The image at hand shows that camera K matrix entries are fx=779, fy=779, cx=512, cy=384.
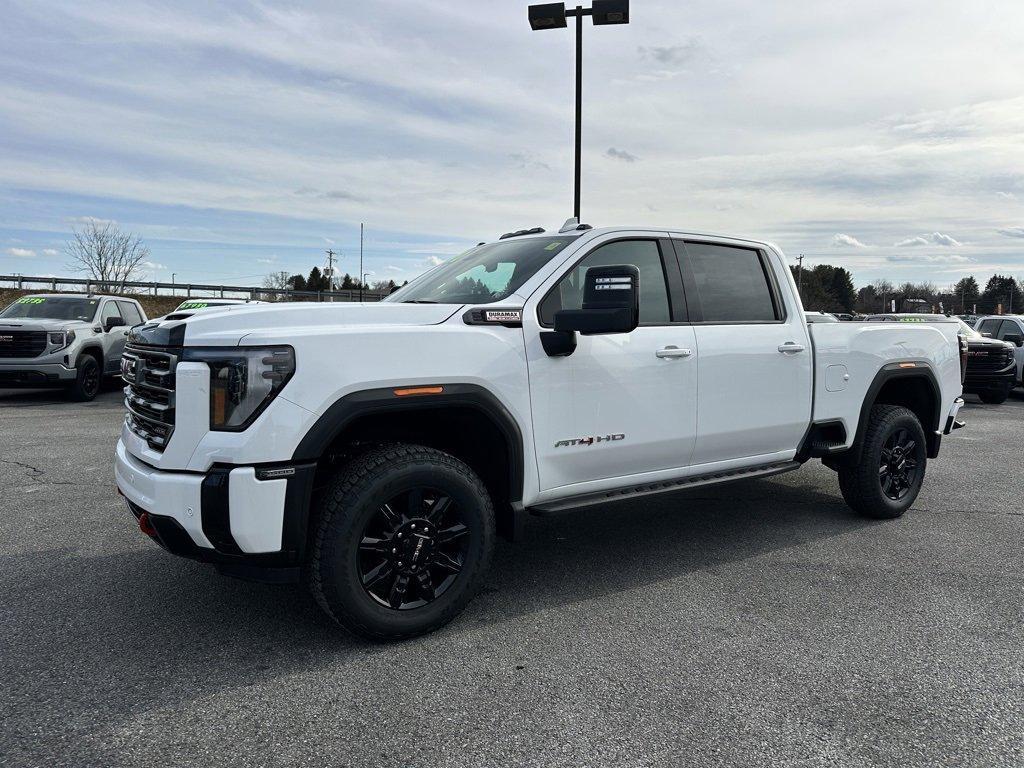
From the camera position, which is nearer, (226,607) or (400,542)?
(400,542)

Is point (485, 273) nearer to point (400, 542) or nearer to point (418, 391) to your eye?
point (418, 391)

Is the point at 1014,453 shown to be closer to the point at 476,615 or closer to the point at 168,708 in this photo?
the point at 476,615

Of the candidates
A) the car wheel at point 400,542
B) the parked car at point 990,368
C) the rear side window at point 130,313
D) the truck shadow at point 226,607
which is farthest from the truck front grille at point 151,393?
the parked car at point 990,368

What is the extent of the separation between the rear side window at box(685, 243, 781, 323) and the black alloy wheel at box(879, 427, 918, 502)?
1408mm

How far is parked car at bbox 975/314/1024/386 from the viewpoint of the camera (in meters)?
15.6

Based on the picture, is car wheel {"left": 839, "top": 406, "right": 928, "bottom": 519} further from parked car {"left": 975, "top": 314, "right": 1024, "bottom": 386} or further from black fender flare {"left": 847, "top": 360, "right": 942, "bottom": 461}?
parked car {"left": 975, "top": 314, "right": 1024, "bottom": 386}

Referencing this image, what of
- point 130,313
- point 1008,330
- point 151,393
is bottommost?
point 151,393

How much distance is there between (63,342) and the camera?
12.2 m

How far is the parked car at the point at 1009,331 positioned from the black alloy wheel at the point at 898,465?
38.9ft

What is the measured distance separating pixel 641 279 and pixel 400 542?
199cm

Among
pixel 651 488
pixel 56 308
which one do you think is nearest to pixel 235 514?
pixel 651 488

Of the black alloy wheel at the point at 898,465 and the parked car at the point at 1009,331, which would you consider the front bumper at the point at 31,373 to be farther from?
the parked car at the point at 1009,331

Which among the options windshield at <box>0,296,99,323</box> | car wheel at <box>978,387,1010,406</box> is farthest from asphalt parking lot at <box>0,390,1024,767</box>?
car wheel at <box>978,387,1010,406</box>

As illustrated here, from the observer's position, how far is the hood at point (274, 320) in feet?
10.4
